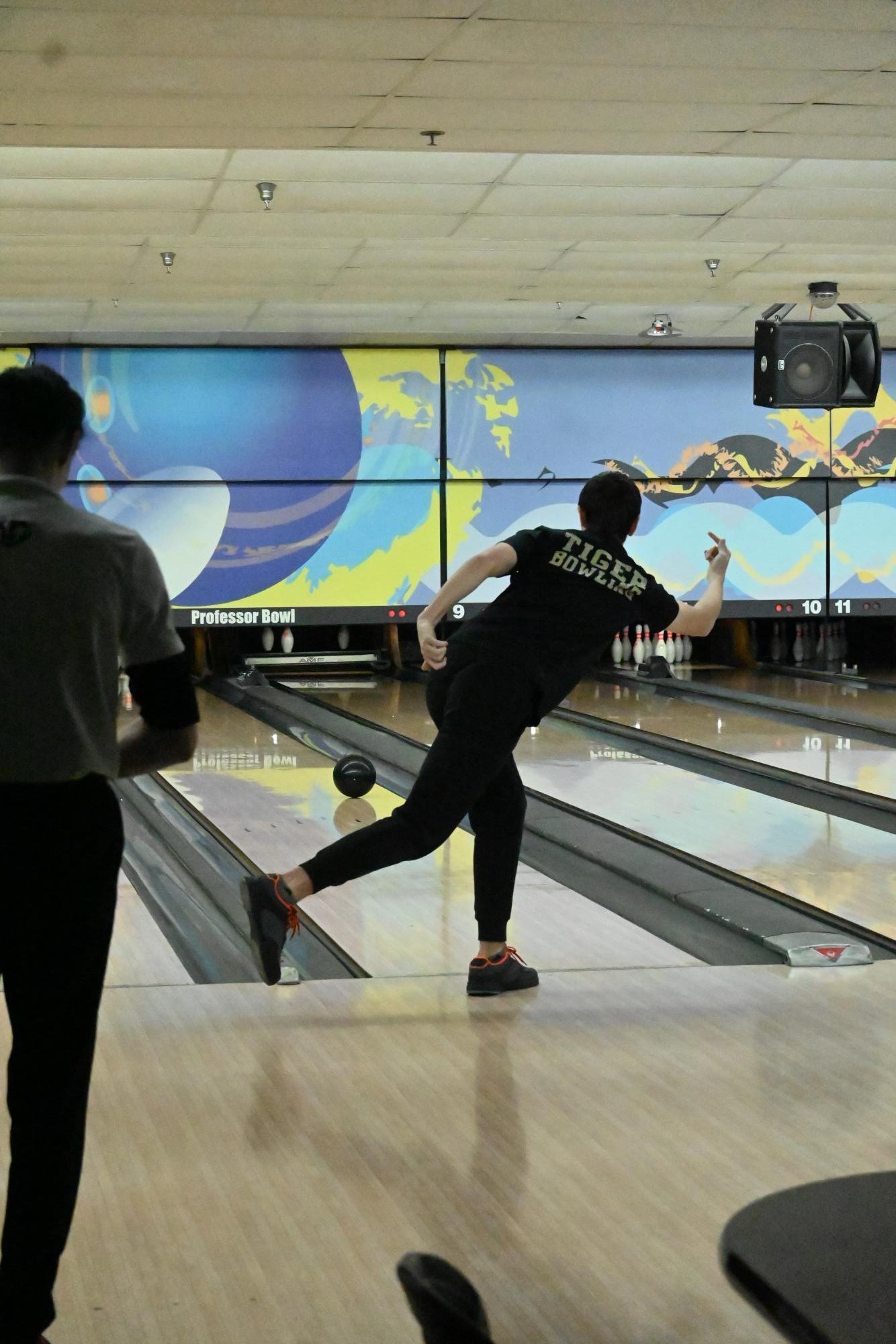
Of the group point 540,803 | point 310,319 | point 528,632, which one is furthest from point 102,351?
point 528,632

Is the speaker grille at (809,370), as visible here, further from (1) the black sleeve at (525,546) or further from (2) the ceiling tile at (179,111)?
(1) the black sleeve at (525,546)

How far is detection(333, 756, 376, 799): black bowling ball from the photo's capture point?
19.7ft

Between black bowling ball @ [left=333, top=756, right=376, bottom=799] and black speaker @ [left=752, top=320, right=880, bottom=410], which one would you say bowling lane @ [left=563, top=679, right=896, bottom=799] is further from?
black bowling ball @ [left=333, top=756, right=376, bottom=799]

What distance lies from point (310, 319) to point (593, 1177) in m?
7.27

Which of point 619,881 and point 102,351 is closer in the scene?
point 619,881

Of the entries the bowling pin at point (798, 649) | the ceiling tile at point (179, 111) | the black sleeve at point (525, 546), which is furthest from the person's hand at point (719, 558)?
the bowling pin at point (798, 649)

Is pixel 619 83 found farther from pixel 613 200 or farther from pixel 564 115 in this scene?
pixel 613 200

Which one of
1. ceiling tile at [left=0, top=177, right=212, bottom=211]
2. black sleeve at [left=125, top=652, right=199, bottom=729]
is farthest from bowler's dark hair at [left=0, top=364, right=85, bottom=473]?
ceiling tile at [left=0, top=177, right=212, bottom=211]

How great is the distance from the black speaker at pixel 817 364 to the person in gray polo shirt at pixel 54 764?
20.3ft

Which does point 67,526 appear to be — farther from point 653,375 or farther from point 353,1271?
point 653,375

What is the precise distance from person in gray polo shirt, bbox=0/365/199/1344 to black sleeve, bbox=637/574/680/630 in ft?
5.88

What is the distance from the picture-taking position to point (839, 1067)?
2.88 metres

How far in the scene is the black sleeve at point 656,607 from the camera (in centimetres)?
337

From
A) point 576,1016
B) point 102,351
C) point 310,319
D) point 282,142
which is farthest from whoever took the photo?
point 102,351
